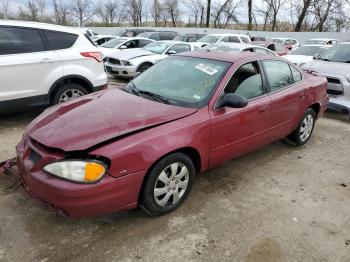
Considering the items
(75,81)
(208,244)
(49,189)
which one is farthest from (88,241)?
(75,81)

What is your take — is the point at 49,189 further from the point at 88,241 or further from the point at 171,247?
the point at 171,247

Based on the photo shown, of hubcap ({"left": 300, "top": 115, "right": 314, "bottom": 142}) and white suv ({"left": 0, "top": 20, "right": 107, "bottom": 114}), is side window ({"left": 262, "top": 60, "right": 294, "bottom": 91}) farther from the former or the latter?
white suv ({"left": 0, "top": 20, "right": 107, "bottom": 114})

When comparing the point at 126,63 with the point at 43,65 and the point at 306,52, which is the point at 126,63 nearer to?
the point at 43,65

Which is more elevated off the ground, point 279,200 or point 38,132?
point 38,132

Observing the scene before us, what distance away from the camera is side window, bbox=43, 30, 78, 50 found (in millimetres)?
5812

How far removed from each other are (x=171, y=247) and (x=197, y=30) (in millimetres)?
32541

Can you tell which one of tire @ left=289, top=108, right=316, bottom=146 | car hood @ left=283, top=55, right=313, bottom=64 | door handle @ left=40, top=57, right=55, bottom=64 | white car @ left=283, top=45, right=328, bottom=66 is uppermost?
door handle @ left=40, top=57, right=55, bottom=64

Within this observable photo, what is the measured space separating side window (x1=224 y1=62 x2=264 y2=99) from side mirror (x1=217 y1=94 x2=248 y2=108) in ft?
0.59

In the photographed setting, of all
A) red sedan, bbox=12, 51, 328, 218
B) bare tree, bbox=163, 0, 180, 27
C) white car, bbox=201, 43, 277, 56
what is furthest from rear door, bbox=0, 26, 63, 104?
bare tree, bbox=163, 0, 180, 27

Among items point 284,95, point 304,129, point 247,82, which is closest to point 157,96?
point 247,82

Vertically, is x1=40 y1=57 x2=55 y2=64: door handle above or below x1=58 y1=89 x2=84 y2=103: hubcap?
above

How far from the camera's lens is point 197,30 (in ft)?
110

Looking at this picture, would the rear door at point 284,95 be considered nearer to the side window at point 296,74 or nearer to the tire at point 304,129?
the side window at point 296,74

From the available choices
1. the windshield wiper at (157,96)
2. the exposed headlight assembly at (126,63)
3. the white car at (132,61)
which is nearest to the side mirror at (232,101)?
the windshield wiper at (157,96)
